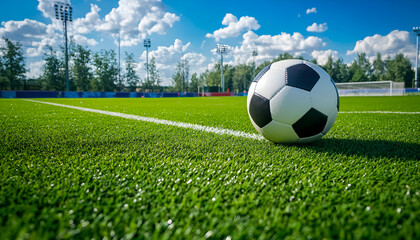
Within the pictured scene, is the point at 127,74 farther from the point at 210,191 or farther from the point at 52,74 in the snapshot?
the point at 210,191

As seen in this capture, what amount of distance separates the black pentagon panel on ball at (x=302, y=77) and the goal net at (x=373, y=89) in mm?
41583

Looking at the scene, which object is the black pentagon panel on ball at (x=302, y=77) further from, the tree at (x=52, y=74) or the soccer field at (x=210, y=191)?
the tree at (x=52, y=74)

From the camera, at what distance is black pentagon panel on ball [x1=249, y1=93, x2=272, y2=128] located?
101 inches

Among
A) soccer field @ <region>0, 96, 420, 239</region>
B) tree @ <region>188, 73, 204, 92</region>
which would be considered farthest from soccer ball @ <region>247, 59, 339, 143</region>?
tree @ <region>188, 73, 204, 92</region>

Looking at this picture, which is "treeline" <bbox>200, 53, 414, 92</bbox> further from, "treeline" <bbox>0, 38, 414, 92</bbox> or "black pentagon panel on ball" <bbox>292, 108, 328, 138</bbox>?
"black pentagon panel on ball" <bbox>292, 108, 328, 138</bbox>

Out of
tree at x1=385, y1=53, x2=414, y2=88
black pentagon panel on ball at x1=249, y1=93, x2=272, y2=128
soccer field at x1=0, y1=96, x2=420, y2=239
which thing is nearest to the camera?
soccer field at x1=0, y1=96, x2=420, y2=239

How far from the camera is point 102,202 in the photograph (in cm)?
131

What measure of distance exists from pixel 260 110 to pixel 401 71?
96082 mm

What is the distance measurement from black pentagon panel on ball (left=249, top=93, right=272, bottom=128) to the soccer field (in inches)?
11.7

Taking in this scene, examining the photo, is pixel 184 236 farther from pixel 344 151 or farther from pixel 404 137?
pixel 404 137

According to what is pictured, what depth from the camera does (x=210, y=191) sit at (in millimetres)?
1458

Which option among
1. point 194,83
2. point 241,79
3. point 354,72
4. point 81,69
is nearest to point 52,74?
point 81,69

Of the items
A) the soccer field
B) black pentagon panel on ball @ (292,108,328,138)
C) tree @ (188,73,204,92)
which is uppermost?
tree @ (188,73,204,92)

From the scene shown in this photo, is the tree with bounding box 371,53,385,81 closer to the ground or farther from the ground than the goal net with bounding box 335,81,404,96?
farther from the ground
